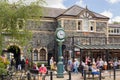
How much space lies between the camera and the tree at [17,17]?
72.0 feet

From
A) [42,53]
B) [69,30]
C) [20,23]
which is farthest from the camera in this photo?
[69,30]

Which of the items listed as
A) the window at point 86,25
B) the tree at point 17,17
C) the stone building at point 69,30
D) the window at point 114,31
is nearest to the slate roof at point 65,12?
the stone building at point 69,30

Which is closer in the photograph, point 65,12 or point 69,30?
point 69,30

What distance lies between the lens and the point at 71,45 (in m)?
40.2

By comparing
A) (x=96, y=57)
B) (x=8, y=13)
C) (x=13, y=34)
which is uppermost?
(x=8, y=13)

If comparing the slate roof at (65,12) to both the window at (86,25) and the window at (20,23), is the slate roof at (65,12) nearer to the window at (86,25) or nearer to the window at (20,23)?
Result: the window at (86,25)

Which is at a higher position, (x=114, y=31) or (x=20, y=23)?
(x=20, y=23)

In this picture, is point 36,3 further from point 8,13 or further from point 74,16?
point 74,16

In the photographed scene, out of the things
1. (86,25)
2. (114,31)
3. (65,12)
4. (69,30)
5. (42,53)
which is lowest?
(42,53)

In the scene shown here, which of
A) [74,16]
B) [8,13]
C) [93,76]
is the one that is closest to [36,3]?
[8,13]

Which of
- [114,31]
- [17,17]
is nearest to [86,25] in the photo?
[114,31]

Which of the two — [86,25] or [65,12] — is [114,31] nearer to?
[86,25]

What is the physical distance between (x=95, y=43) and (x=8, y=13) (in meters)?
23.1

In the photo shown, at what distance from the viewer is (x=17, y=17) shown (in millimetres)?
22281
